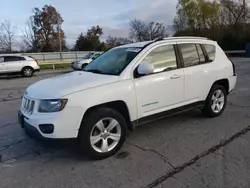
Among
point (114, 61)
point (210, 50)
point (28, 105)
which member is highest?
point (210, 50)

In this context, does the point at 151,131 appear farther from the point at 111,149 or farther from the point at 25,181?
the point at 25,181

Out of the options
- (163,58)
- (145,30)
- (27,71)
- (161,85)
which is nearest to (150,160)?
(161,85)

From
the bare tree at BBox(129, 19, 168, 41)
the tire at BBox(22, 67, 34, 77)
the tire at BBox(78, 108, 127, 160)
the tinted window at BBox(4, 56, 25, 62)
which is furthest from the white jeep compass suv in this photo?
the bare tree at BBox(129, 19, 168, 41)

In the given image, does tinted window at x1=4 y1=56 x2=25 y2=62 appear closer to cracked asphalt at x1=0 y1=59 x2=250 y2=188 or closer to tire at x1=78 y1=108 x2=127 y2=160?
cracked asphalt at x1=0 y1=59 x2=250 y2=188

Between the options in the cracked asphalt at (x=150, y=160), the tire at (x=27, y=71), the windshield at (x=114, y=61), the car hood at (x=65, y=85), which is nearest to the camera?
the cracked asphalt at (x=150, y=160)

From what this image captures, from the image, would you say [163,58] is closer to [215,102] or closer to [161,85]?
[161,85]

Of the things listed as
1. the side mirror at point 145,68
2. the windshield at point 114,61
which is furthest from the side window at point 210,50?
the side mirror at point 145,68

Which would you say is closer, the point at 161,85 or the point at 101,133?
the point at 101,133

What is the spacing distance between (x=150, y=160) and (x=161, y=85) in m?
1.30

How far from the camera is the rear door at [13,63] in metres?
16.0

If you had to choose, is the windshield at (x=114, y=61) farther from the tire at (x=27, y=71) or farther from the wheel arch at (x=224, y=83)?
the tire at (x=27, y=71)

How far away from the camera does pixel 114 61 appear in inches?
171

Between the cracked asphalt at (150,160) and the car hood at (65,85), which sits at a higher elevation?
the car hood at (65,85)

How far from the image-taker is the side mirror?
12.3 feet
